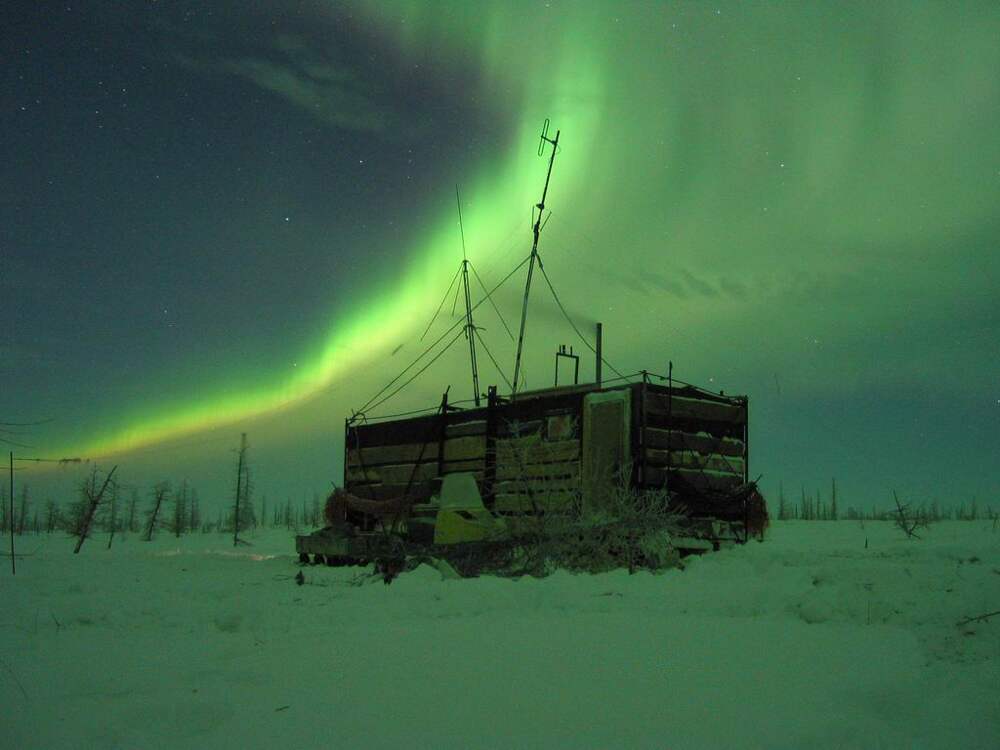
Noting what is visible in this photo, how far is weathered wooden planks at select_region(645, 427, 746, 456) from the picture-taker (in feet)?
46.3

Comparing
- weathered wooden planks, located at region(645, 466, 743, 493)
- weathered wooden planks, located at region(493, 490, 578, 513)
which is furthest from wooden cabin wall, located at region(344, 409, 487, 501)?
weathered wooden planks, located at region(645, 466, 743, 493)

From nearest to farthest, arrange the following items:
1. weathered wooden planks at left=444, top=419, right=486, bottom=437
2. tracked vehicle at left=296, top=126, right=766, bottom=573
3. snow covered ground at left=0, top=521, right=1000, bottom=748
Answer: snow covered ground at left=0, top=521, right=1000, bottom=748 < tracked vehicle at left=296, top=126, right=766, bottom=573 < weathered wooden planks at left=444, top=419, right=486, bottom=437

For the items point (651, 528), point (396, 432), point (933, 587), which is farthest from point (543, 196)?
point (933, 587)

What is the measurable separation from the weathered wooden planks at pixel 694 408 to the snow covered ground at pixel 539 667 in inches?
A: 228

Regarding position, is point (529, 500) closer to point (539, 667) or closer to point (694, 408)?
point (694, 408)

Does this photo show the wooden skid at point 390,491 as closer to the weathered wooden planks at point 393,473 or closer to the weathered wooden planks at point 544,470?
the weathered wooden planks at point 393,473

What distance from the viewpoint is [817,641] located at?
545 cm

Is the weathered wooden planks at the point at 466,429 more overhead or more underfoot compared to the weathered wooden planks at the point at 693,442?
more overhead

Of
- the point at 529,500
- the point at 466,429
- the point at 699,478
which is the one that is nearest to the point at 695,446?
the point at 699,478

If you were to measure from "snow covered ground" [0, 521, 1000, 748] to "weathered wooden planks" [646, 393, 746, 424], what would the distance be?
228 inches

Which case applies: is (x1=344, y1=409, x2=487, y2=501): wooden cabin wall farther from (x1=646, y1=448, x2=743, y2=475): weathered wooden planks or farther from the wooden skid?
(x1=646, y1=448, x2=743, y2=475): weathered wooden planks

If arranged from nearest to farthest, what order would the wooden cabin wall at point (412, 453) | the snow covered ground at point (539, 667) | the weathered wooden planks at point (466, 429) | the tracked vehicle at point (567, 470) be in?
the snow covered ground at point (539, 667), the tracked vehicle at point (567, 470), the weathered wooden planks at point (466, 429), the wooden cabin wall at point (412, 453)

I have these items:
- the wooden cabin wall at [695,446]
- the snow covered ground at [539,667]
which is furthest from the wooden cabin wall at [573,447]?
the snow covered ground at [539,667]

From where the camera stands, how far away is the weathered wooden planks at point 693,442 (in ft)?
46.3
